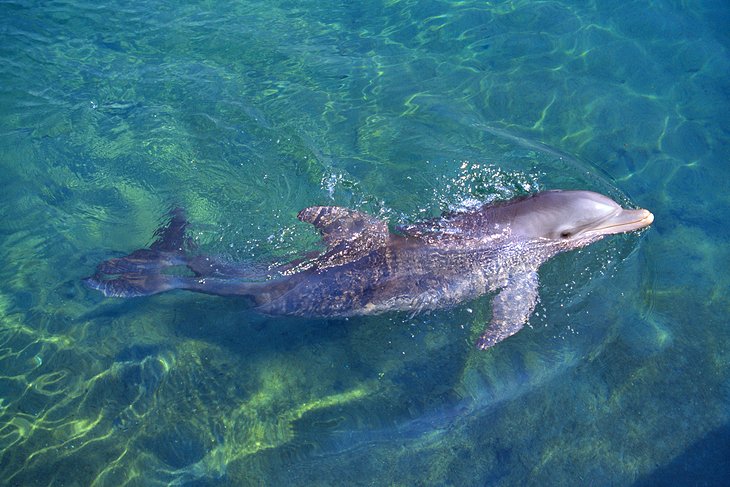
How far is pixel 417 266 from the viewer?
6285mm

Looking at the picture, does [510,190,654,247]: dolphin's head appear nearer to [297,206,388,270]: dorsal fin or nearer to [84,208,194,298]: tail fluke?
[297,206,388,270]: dorsal fin

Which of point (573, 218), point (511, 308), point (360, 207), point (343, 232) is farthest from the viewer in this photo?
point (360, 207)

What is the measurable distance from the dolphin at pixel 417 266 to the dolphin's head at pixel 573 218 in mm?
11

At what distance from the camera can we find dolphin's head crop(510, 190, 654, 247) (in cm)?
625

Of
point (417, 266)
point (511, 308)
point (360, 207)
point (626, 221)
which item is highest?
point (626, 221)

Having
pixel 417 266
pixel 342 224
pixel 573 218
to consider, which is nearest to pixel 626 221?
pixel 573 218

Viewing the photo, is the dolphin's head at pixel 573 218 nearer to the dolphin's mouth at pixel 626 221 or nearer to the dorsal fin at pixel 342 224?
the dolphin's mouth at pixel 626 221

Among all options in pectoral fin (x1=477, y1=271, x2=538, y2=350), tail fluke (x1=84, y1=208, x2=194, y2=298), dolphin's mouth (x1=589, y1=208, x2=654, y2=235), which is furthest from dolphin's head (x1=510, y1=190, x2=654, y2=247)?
tail fluke (x1=84, y1=208, x2=194, y2=298)

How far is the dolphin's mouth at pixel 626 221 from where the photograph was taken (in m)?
6.21

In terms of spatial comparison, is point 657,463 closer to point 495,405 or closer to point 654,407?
point 654,407

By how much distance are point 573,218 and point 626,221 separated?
22.2 inches

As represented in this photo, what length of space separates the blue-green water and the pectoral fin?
136 mm

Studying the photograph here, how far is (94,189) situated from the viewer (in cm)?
762

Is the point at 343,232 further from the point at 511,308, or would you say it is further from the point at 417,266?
the point at 511,308
